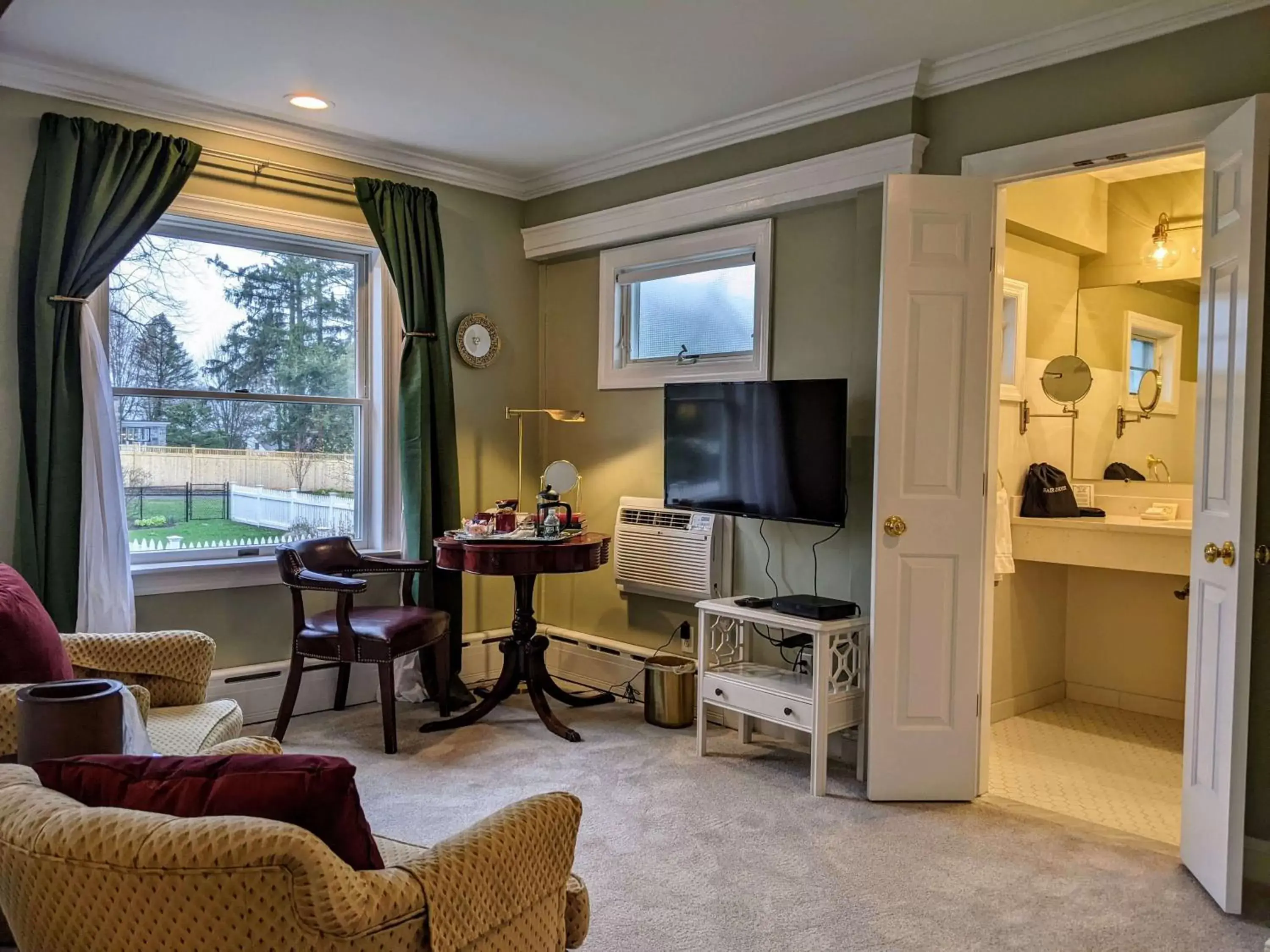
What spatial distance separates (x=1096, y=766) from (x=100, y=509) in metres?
3.93

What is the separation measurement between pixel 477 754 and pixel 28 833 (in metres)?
2.48

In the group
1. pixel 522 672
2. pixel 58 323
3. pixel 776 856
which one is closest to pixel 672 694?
pixel 522 672

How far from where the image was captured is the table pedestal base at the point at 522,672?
3.99 m

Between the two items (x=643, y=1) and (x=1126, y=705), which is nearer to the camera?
(x=643, y=1)

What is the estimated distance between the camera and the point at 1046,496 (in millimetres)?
4379

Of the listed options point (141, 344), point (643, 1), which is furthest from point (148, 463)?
point (643, 1)

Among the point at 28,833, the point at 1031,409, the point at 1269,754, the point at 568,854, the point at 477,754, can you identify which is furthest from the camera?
the point at 1031,409

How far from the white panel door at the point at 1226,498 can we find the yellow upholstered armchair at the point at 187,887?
2190 mm

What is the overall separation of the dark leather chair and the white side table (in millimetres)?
1147

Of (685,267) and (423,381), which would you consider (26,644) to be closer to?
(423,381)

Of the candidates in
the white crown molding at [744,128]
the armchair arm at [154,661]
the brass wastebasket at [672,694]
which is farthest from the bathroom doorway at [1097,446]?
the armchair arm at [154,661]

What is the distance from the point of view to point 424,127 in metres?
4.05

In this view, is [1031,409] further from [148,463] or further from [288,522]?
[148,463]

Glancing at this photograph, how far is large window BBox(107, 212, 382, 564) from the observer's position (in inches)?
151
